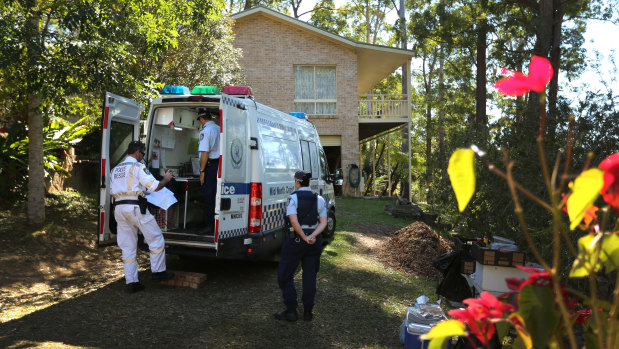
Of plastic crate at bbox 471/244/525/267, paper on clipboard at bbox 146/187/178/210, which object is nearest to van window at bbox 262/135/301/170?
paper on clipboard at bbox 146/187/178/210

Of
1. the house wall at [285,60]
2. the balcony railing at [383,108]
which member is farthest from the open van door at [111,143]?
the balcony railing at [383,108]

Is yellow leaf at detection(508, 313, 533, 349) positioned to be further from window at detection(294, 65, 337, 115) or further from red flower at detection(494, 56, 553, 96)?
window at detection(294, 65, 337, 115)

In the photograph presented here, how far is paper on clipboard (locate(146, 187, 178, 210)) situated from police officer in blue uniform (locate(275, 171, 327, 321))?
174 centimetres

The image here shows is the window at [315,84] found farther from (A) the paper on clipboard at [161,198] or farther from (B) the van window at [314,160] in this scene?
(A) the paper on clipboard at [161,198]

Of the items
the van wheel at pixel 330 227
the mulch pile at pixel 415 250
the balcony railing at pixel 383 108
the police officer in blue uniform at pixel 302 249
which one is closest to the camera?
the police officer in blue uniform at pixel 302 249

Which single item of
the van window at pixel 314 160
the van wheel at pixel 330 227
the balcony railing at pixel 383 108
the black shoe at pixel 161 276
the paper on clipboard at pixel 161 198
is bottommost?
the black shoe at pixel 161 276

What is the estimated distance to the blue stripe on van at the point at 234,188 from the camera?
18.9 feet

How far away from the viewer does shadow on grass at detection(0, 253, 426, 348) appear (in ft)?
14.7

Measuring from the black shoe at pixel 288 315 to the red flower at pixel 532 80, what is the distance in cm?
421

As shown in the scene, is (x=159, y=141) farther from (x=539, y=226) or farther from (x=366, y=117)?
(x=366, y=117)

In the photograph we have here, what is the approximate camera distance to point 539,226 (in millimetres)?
6109

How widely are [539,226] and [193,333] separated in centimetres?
450

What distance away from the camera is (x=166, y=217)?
6.79 metres

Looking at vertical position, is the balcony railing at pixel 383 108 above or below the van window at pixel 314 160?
above
